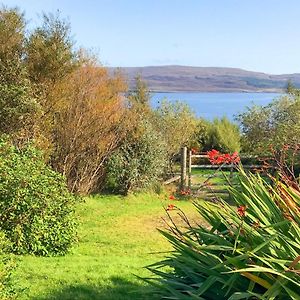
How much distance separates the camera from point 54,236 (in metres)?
8.44

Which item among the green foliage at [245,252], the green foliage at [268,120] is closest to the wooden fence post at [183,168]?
the green foliage at [268,120]

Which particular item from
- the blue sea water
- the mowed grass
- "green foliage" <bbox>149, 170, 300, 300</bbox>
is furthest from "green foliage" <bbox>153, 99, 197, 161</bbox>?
"green foliage" <bbox>149, 170, 300, 300</bbox>

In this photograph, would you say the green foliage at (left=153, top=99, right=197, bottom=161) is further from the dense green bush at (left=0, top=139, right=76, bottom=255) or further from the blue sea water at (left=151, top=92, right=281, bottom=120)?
the dense green bush at (left=0, top=139, right=76, bottom=255)

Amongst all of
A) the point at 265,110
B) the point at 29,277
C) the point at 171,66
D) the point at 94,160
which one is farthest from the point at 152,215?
the point at 171,66

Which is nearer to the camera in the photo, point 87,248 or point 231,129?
point 87,248

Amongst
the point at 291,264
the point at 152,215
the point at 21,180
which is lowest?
the point at 152,215

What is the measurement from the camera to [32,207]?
793 cm

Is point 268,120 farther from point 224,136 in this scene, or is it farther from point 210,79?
point 210,79

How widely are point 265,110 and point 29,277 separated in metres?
15.9

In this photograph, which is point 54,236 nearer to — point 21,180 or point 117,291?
point 21,180

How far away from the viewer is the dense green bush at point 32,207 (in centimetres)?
777

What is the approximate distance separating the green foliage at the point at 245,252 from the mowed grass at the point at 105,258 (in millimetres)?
442

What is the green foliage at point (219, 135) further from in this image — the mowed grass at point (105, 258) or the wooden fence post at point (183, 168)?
the mowed grass at point (105, 258)

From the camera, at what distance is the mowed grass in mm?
5758
